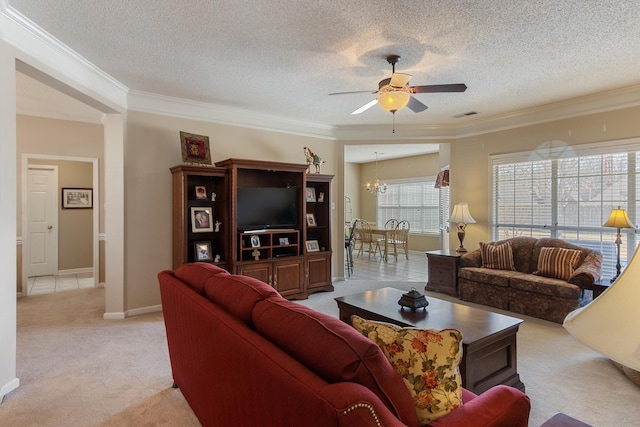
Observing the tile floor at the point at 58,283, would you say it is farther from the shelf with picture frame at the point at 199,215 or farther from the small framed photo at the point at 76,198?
the shelf with picture frame at the point at 199,215

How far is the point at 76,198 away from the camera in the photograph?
6695mm

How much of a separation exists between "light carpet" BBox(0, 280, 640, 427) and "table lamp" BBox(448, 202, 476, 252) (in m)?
1.79

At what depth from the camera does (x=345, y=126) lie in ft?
19.7

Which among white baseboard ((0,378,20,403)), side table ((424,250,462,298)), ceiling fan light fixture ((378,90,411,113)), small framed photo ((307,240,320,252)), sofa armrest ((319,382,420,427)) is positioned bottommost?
white baseboard ((0,378,20,403))

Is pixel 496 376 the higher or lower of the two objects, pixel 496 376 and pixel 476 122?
the lower

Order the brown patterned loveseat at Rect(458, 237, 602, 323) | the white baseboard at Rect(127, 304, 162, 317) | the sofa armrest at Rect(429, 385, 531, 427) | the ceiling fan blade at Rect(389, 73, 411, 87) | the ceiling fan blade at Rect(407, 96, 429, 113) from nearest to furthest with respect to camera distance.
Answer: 1. the sofa armrest at Rect(429, 385, 531, 427)
2. the ceiling fan blade at Rect(389, 73, 411, 87)
3. the ceiling fan blade at Rect(407, 96, 429, 113)
4. the brown patterned loveseat at Rect(458, 237, 602, 323)
5. the white baseboard at Rect(127, 304, 162, 317)

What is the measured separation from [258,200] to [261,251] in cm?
72

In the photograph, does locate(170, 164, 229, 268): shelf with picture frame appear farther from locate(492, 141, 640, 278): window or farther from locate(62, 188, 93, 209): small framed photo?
locate(492, 141, 640, 278): window

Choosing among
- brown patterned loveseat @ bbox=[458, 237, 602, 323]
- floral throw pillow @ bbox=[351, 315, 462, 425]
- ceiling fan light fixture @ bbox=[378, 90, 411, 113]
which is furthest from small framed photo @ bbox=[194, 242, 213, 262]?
floral throw pillow @ bbox=[351, 315, 462, 425]

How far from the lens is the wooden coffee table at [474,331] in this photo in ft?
7.17

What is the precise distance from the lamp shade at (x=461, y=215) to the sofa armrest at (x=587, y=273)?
5.36 feet

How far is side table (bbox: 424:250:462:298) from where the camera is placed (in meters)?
5.04

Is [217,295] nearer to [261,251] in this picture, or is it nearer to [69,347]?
[69,347]

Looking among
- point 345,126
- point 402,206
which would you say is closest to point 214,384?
point 345,126
